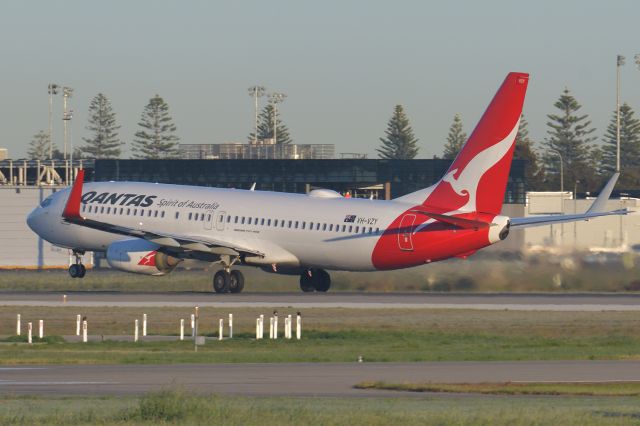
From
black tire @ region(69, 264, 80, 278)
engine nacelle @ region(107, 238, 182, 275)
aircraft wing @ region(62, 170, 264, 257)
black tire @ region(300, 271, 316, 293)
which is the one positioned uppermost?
aircraft wing @ region(62, 170, 264, 257)

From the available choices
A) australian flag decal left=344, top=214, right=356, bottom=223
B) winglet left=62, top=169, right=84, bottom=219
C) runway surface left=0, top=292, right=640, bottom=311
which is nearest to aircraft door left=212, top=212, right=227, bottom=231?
runway surface left=0, top=292, right=640, bottom=311

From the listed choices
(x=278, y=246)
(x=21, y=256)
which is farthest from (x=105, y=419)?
(x=21, y=256)

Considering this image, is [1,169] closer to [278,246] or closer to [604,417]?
[278,246]

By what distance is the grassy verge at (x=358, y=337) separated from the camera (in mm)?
38188

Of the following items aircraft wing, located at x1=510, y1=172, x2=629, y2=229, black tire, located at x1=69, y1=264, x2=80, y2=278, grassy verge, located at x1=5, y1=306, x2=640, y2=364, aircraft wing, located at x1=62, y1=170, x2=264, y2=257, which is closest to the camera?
grassy verge, located at x1=5, y1=306, x2=640, y2=364

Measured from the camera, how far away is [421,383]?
30.6m

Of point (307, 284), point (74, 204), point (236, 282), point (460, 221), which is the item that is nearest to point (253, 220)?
point (236, 282)

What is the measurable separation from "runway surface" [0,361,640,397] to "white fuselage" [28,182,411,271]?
2568cm

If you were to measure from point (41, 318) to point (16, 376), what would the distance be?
19647 mm

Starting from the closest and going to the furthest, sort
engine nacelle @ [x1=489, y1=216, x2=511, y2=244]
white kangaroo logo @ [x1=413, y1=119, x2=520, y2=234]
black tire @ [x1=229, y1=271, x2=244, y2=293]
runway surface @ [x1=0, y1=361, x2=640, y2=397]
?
runway surface @ [x1=0, y1=361, x2=640, y2=397]
engine nacelle @ [x1=489, y1=216, x2=511, y2=244]
white kangaroo logo @ [x1=413, y1=119, x2=520, y2=234]
black tire @ [x1=229, y1=271, x2=244, y2=293]

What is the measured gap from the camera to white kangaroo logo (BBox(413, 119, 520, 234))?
5850 cm

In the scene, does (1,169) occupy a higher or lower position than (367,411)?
higher

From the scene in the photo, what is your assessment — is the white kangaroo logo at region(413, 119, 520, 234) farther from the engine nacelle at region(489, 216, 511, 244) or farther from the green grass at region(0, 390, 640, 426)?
the green grass at region(0, 390, 640, 426)

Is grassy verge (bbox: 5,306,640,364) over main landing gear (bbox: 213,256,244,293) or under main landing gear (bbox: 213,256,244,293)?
under
